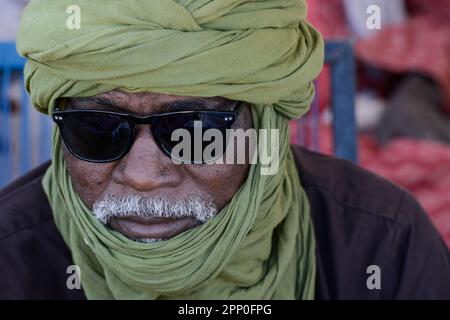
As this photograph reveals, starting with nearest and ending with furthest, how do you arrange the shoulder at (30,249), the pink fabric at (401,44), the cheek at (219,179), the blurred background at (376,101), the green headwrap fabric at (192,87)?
the green headwrap fabric at (192,87) < the cheek at (219,179) < the shoulder at (30,249) < the blurred background at (376,101) < the pink fabric at (401,44)

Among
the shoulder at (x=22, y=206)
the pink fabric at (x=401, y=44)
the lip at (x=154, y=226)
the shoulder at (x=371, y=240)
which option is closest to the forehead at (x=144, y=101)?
the lip at (x=154, y=226)

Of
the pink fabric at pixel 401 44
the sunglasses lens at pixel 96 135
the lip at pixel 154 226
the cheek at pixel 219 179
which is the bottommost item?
the lip at pixel 154 226

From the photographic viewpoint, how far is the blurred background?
306 cm

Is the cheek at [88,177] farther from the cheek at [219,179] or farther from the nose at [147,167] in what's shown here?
the cheek at [219,179]

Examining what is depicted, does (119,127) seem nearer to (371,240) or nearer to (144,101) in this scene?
(144,101)

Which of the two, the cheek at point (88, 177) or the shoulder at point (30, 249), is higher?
the cheek at point (88, 177)

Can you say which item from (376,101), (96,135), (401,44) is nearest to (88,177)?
(96,135)

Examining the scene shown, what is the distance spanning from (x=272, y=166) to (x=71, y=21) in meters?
0.59

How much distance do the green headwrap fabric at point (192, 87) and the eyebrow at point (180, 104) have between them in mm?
27

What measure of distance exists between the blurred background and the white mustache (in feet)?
3.14

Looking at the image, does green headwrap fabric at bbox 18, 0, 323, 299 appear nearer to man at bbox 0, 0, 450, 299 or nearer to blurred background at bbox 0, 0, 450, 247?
man at bbox 0, 0, 450, 299

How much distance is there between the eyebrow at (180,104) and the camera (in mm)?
2160

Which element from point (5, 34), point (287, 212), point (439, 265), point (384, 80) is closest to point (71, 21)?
point (287, 212)

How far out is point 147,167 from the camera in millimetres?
2143
